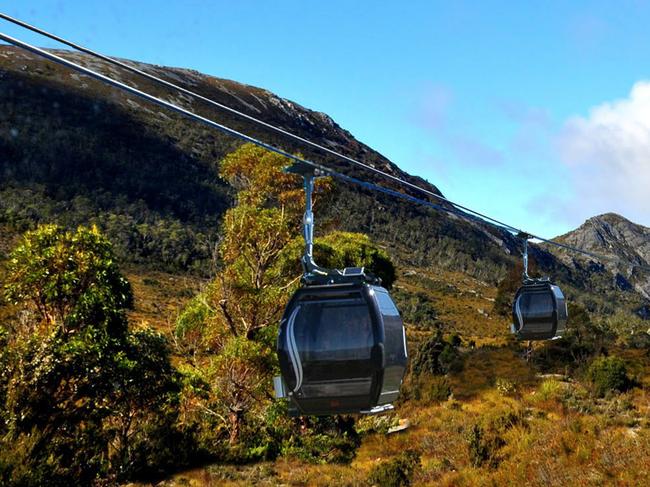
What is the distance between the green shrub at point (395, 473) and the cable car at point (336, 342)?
11326 mm

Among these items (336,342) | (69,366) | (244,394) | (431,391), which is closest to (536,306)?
(336,342)

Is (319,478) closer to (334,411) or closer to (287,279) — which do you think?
(287,279)

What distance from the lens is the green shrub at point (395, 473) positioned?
17297mm

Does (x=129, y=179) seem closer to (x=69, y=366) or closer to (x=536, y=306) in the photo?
(x=69, y=366)

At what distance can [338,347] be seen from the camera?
6703 mm

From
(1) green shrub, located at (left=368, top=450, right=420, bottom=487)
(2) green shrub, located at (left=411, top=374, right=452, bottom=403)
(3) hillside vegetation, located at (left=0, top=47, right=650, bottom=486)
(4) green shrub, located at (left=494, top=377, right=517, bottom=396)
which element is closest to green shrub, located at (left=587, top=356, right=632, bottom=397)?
(3) hillside vegetation, located at (left=0, top=47, right=650, bottom=486)

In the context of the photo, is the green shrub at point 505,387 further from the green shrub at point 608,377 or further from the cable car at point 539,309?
the cable car at point 539,309

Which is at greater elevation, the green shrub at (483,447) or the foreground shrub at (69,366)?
the foreground shrub at (69,366)

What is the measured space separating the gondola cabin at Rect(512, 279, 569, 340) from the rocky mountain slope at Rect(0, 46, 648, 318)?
63.2 m

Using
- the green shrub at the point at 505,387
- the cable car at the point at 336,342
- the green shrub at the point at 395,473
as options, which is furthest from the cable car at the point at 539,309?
the green shrub at the point at 505,387

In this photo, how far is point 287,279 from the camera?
75.3 ft

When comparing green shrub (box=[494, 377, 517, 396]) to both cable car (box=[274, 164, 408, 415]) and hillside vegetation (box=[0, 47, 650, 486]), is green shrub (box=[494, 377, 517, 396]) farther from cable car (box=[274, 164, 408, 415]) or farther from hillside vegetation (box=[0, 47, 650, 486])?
cable car (box=[274, 164, 408, 415])

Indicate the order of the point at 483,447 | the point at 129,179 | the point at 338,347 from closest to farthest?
the point at 338,347, the point at 483,447, the point at 129,179

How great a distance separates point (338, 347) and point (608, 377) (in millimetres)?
26003
